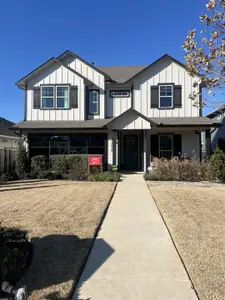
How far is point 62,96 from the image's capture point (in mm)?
20578

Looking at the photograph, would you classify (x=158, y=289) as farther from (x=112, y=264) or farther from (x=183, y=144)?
(x=183, y=144)

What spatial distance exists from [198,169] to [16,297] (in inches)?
553

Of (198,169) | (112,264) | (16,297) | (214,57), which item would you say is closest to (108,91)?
(198,169)

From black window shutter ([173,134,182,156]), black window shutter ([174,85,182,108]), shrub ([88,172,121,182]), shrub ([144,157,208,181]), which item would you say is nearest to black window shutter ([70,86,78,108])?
shrub ([88,172,121,182])

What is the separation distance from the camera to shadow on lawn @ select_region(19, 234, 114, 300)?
4.32 metres

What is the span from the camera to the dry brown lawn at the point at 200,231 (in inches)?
170

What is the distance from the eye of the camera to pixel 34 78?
68.1 ft

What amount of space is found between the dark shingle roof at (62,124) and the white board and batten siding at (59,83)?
1.37ft

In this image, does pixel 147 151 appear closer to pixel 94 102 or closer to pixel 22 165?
pixel 94 102

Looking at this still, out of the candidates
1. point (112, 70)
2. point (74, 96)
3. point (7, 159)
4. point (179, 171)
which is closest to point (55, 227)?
point (179, 171)

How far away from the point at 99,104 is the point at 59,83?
287cm

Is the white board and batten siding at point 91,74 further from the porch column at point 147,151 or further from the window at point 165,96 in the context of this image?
the window at point 165,96

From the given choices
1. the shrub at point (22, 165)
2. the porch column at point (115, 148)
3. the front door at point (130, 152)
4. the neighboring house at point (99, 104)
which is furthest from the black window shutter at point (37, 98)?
the front door at point (130, 152)

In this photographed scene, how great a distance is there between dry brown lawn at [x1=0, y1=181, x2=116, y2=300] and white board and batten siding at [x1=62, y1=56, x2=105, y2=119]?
29.5ft
